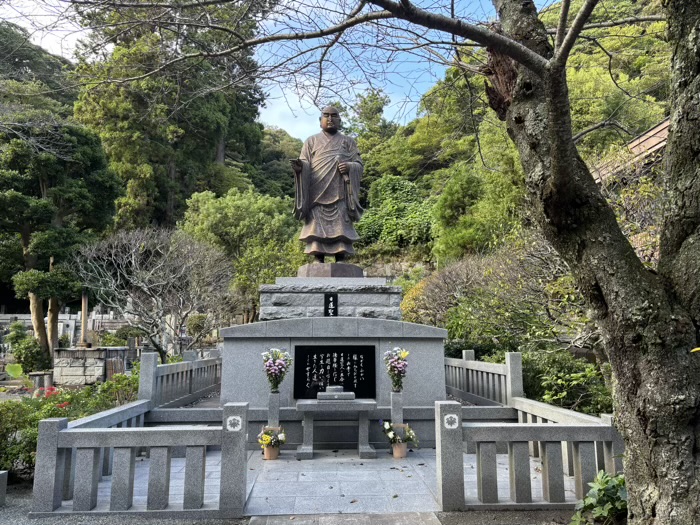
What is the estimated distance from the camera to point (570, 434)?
4.24 meters

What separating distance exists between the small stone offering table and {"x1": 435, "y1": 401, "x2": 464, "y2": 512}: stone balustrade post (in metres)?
1.81

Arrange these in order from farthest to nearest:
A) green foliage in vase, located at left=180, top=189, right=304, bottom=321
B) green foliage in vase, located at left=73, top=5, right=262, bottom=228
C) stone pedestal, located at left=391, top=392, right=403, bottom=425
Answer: green foliage in vase, located at left=73, top=5, right=262, bottom=228
green foliage in vase, located at left=180, top=189, right=304, bottom=321
stone pedestal, located at left=391, top=392, right=403, bottom=425

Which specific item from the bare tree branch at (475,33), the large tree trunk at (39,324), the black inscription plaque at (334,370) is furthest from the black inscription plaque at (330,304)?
the large tree trunk at (39,324)

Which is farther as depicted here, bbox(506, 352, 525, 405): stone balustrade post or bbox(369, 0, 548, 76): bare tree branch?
bbox(506, 352, 525, 405): stone balustrade post

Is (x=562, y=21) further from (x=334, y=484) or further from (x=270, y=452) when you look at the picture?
(x=270, y=452)

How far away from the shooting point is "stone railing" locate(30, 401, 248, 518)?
3.95m

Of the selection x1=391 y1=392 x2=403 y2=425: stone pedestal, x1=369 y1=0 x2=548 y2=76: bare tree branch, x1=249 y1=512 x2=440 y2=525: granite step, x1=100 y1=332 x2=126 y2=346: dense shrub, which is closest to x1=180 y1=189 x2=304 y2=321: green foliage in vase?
x1=100 y1=332 x2=126 y2=346: dense shrub

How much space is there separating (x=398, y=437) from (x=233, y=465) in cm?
269

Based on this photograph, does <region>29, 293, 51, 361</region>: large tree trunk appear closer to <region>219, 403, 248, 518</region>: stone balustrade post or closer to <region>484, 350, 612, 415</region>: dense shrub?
<region>219, 403, 248, 518</region>: stone balustrade post

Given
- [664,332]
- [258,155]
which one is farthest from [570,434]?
[258,155]

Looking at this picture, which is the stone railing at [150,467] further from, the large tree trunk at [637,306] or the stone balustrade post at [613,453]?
the stone balustrade post at [613,453]

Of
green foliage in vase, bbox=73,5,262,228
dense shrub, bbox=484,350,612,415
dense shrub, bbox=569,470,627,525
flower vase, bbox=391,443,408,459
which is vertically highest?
green foliage in vase, bbox=73,5,262,228

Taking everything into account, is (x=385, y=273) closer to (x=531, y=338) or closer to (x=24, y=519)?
(x=531, y=338)

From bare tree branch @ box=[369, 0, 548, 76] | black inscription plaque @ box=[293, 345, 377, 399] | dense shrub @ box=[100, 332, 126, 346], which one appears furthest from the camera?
dense shrub @ box=[100, 332, 126, 346]
